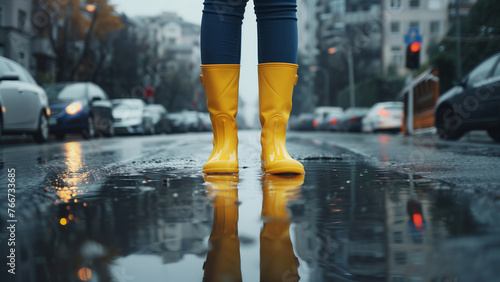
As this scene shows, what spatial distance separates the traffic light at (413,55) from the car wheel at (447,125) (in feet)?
22.4

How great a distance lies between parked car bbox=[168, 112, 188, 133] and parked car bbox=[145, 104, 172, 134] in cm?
106

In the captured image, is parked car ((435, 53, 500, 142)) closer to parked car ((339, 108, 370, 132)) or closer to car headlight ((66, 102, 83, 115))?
car headlight ((66, 102, 83, 115))

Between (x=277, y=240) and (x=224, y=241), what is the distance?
14cm

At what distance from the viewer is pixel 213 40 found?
11.6ft

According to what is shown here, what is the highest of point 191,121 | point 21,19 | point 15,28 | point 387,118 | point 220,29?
point 21,19

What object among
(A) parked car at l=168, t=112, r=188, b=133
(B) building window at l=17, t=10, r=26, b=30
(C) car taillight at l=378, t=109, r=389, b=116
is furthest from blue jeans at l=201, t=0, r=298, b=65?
(B) building window at l=17, t=10, r=26, b=30

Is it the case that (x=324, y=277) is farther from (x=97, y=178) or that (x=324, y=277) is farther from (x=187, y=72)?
(x=187, y=72)

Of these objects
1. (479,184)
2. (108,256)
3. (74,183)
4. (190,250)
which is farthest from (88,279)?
(479,184)

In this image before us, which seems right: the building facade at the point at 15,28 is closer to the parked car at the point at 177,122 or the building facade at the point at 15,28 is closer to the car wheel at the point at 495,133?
the parked car at the point at 177,122

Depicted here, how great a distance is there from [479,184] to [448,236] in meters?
1.13

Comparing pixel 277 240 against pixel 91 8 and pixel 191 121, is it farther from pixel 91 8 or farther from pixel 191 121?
pixel 191 121

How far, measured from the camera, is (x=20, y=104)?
31.5 ft

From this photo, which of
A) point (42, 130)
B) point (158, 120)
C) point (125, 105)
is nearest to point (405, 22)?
point (158, 120)

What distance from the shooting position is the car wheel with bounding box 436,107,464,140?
10.8 m
